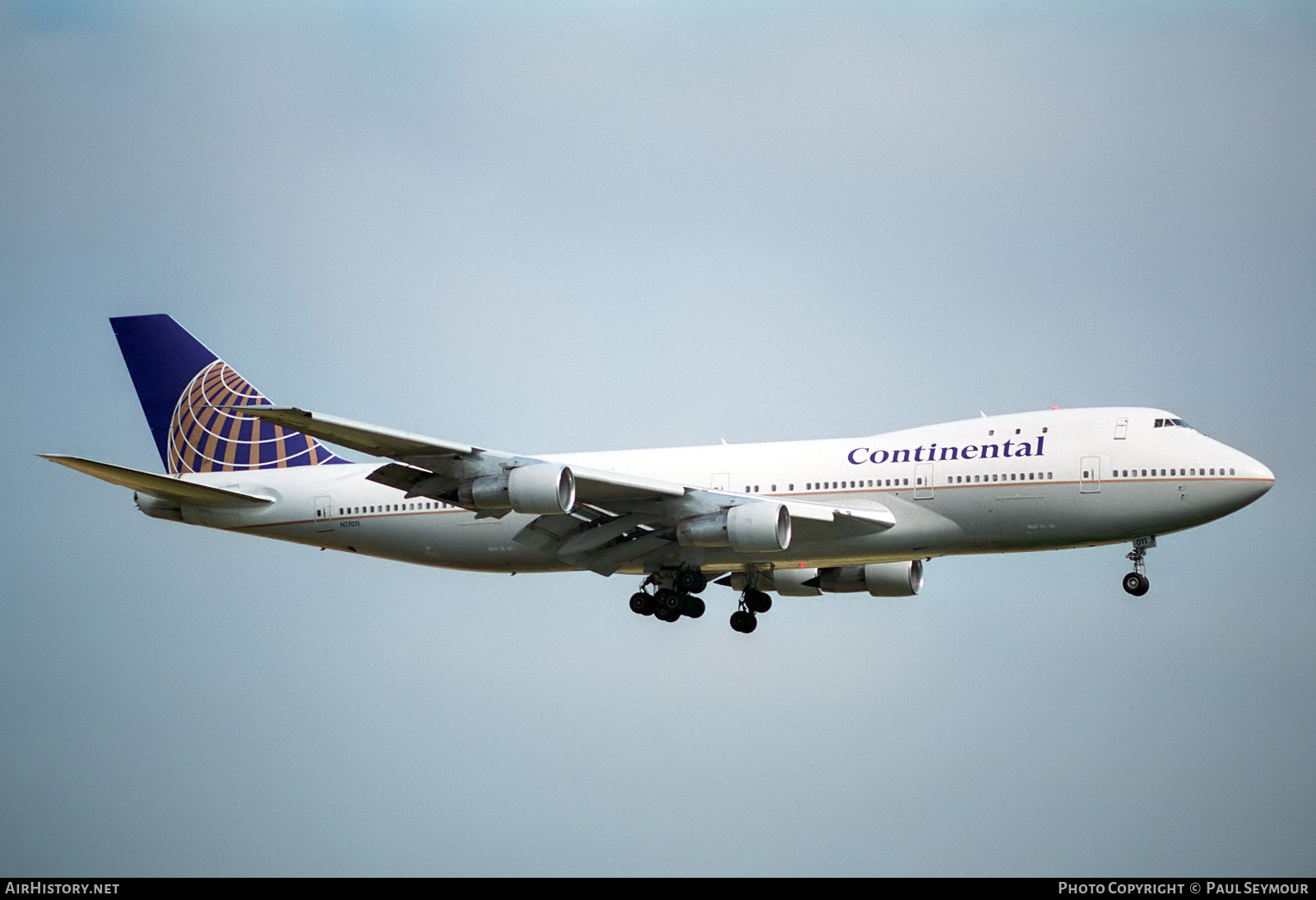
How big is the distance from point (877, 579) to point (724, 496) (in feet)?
26.2

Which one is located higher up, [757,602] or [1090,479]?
[1090,479]

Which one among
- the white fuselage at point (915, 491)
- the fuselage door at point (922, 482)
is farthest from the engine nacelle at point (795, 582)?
the fuselage door at point (922, 482)

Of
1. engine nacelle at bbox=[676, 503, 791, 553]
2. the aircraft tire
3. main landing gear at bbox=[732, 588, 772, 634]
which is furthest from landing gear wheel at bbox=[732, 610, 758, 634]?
the aircraft tire

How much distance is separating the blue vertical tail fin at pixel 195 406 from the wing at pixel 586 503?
25.4 feet

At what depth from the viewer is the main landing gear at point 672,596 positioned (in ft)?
140

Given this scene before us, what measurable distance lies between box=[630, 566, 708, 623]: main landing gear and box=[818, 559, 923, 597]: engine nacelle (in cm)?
482

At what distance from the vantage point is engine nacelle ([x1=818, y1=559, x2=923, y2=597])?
46219 mm

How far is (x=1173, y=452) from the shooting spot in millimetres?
39000

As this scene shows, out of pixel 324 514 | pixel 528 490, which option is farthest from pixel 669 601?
pixel 324 514

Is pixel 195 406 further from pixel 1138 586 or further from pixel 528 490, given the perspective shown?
→ pixel 1138 586

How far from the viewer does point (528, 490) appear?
123 ft

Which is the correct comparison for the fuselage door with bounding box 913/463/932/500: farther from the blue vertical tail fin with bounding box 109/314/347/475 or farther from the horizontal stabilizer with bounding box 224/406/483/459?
the blue vertical tail fin with bounding box 109/314/347/475
